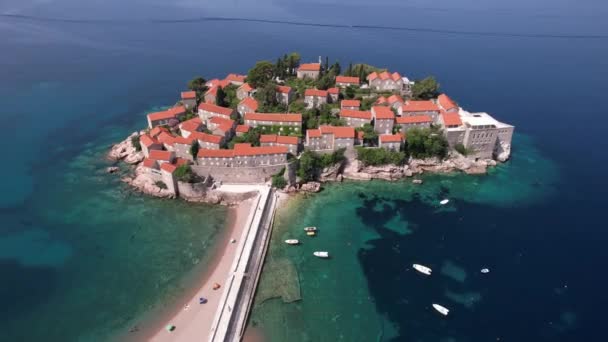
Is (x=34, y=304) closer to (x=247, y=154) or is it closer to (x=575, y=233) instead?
(x=247, y=154)

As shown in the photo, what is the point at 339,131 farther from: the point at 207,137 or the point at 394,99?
the point at 207,137

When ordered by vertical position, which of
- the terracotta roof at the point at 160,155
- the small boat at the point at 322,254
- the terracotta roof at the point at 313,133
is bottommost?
the small boat at the point at 322,254

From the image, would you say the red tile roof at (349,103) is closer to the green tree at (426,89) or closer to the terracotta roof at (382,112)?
the terracotta roof at (382,112)

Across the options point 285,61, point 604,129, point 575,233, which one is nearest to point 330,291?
point 575,233

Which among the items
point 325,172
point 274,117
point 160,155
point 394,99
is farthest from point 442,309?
point 160,155

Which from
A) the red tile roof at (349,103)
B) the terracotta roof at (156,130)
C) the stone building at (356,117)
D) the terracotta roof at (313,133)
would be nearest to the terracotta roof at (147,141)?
the terracotta roof at (156,130)

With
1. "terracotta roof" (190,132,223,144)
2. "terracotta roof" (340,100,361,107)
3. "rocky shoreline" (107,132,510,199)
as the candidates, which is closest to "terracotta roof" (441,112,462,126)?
"rocky shoreline" (107,132,510,199)

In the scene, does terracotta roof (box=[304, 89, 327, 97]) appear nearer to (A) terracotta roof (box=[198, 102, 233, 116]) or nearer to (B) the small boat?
(A) terracotta roof (box=[198, 102, 233, 116])
